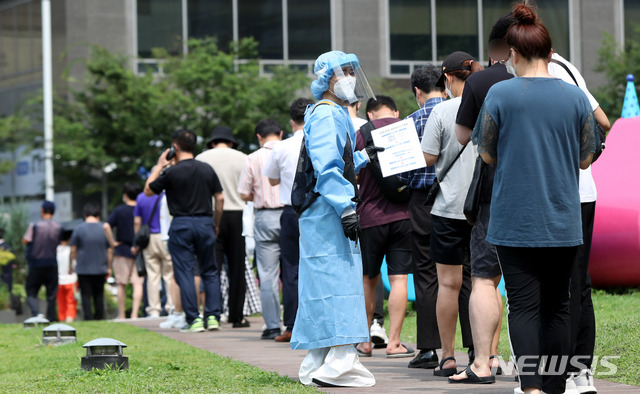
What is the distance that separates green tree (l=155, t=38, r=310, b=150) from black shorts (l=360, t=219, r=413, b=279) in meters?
15.9

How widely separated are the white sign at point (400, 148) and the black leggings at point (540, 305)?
1948mm

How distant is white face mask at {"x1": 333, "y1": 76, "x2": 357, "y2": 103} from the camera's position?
20.3 feet

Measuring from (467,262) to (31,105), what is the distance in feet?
76.8

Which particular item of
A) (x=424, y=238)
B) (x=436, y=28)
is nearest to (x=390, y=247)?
(x=424, y=238)

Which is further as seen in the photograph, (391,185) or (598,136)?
(391,185)

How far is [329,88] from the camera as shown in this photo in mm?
6246

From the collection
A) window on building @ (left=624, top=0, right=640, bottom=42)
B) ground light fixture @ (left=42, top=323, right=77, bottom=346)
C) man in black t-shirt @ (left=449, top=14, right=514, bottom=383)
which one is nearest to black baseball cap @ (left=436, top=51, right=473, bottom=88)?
man in black t-shirt @ (left=449, top=14, right=514, bottom=383)

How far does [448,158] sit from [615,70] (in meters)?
21.6

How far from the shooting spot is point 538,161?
14.7 feet

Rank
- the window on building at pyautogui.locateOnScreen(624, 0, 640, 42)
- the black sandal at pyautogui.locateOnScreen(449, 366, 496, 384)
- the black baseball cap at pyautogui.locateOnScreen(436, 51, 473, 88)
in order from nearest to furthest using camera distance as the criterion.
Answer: the black sandal at pyautogui.locateOnScreen(449, 366, 496, 384), the black baseball cap at pyautogui.locateOnScreen(436, 51, 473, 88), the window on building at pyautogui.locateOnScreen(624, 0, 640, 42)

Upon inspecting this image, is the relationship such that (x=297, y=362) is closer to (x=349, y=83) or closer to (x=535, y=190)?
(x=349, y=83)

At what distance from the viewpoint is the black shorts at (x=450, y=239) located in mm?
5992

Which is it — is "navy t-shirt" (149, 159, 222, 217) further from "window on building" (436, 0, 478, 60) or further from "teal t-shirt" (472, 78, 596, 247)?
"window on building" (436, 0, 478, 60)

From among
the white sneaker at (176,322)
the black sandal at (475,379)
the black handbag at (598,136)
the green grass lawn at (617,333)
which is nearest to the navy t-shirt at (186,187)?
the white sneaker at (176,322)
